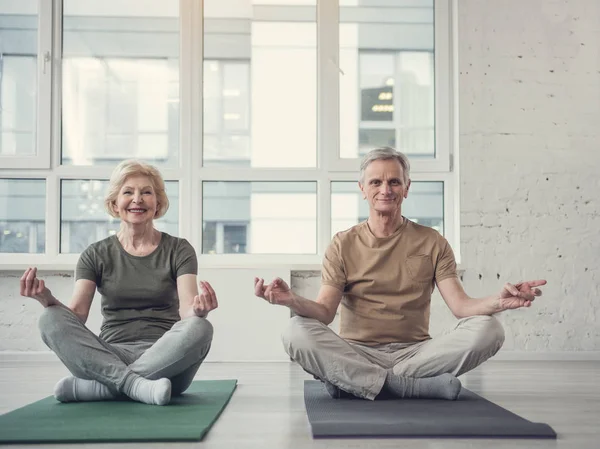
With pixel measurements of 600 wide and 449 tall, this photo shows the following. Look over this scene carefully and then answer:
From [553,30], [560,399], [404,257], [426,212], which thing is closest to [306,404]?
[404,257]

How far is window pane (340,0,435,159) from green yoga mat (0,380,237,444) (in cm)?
253

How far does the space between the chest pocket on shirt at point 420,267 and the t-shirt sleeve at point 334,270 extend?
249mm

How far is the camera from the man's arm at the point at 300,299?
2.48 meters

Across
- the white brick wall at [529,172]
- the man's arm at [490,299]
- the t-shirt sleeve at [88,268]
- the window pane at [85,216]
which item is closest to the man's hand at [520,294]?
the man's arm at [490,299]

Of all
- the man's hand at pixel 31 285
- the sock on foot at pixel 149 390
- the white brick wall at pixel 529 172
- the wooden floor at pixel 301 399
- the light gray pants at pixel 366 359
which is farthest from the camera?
the white brick wall at pixel 529 172

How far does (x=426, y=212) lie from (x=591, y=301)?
1137 millimetres

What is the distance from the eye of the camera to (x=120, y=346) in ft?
8.95

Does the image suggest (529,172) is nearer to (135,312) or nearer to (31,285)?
(135,312)

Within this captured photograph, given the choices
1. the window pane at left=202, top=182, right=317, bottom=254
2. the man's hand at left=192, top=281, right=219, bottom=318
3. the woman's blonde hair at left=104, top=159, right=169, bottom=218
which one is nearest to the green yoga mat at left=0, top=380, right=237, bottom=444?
the man's hand at left=192, top=281, right=219, bottom=318

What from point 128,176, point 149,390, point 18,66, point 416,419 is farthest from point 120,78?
point 416,419

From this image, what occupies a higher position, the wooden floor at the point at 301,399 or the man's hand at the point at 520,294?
the man's hand at the point at 520,294

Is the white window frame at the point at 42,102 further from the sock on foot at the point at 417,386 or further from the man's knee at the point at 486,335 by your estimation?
the man's knee at the point at 486,335

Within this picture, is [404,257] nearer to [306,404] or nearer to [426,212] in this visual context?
[306,404]

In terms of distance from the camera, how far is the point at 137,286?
2.81 metres
